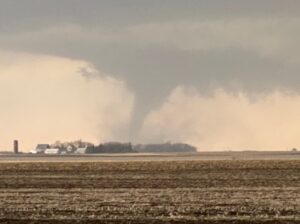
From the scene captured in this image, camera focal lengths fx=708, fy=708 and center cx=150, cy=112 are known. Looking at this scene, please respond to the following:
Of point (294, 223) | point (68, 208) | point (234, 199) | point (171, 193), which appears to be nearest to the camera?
point (294, 223)

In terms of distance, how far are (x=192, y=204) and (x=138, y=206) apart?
2.21 metres

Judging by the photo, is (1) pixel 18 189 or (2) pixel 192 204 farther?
(1) pixel 18 189

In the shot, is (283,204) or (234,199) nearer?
(283,204)

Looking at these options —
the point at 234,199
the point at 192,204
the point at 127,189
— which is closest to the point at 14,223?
the point at 192,204

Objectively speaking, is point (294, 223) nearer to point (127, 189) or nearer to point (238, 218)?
point (238, 218)

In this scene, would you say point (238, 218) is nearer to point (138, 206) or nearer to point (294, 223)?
point (294, 223)

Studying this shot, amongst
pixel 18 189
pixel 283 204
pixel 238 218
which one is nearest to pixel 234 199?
pixel 283 204

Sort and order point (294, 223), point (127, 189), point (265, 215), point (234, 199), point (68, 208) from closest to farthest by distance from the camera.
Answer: point (294, 223), point (265, 215), point (68, 208), point (234, 199), point (127, 189)

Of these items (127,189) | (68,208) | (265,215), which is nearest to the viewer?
(265,215)

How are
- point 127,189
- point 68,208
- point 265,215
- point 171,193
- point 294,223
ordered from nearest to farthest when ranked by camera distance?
point 294,223
point 265,215
point 68,208
point 171,193
point 127,189

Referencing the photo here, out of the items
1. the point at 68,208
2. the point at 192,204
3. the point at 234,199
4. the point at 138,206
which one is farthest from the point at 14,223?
the point at 234,199

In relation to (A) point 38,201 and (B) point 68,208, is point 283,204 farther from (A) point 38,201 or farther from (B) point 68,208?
(A) point 38,201

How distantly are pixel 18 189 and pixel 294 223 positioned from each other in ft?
66.2

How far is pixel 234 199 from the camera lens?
30.0 metres
